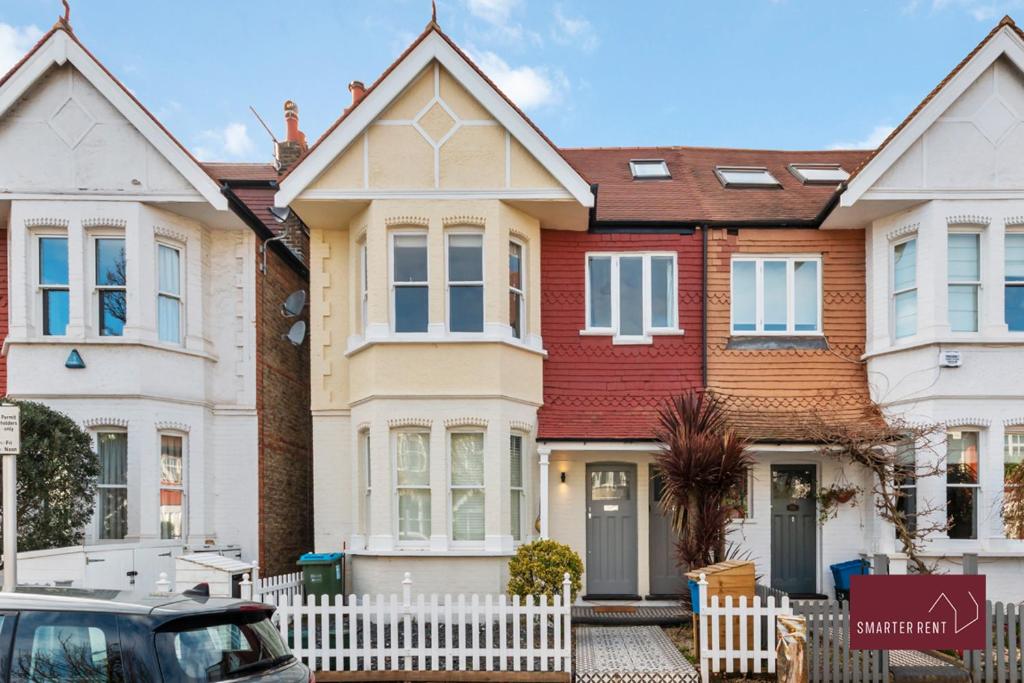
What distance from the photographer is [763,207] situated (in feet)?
45.6

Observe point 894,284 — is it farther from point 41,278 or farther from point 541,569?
point 41,278

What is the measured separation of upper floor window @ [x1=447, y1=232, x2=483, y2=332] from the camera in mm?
12164

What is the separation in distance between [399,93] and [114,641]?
9239mm

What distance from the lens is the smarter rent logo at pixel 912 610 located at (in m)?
7.95

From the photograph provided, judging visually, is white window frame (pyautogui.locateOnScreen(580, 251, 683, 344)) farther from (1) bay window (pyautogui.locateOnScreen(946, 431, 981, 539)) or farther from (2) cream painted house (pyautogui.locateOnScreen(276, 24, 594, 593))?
(1) bay window (pyautogui.locateOnScreen(946, 431, 981, 539))

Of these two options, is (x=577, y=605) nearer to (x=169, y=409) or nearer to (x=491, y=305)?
(x=491, y=305)

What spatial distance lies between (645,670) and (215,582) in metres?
5.26

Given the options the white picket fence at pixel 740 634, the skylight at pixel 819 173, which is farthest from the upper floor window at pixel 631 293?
the white picket fence at pixel 740 634

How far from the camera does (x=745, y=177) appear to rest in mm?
15406

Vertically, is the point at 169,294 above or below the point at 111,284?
below

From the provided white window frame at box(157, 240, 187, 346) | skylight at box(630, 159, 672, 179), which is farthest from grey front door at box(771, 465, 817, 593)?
white window frame at box(157, 240, 187, 346)

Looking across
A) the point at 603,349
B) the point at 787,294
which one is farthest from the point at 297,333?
the point at 787,294

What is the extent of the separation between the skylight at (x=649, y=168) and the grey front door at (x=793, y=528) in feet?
20.8

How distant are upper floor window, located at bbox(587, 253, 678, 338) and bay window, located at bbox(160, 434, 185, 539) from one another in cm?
731
